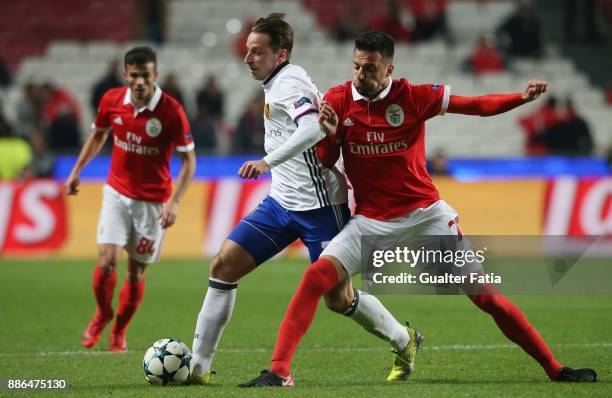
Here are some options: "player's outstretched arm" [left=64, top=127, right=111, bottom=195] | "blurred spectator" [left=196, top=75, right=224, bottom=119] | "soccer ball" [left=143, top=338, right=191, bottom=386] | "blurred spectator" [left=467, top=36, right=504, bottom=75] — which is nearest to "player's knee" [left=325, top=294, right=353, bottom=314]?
"soccer ball" [left=143, top=338, right=191, bottom=386]

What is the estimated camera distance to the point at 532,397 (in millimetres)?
6207

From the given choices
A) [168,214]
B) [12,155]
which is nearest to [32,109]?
[12,155]

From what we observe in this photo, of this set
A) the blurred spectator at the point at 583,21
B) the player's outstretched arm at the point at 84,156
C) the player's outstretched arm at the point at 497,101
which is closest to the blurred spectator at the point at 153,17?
the blurred spectator at the point at 583,21

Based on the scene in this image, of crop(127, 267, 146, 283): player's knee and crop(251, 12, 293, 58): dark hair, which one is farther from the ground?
Result: crop(251, 12, 293, 58): dark hair

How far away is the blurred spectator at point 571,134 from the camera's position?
19.7 metres

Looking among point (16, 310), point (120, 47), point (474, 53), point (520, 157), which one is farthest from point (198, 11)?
point (16, 310)

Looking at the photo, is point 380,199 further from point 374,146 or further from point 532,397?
point 532,397

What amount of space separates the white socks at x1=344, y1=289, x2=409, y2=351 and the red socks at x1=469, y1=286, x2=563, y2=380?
26.5 inches

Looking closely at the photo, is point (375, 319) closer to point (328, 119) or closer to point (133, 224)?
point (328, 119)

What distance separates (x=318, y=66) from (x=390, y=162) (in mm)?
15480

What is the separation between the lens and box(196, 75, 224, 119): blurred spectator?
1994 centimetres

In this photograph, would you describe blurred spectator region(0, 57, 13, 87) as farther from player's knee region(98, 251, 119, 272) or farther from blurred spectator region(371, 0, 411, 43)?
player's knee region(98, 251, 119, 272)

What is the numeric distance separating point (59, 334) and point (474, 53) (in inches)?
573

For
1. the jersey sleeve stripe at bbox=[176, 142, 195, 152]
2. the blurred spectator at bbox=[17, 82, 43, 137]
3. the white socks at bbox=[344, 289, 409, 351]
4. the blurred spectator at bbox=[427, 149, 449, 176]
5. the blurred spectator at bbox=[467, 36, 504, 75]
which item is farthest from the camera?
the blurred spectator at bbox=[467, 36, 504, 75]
